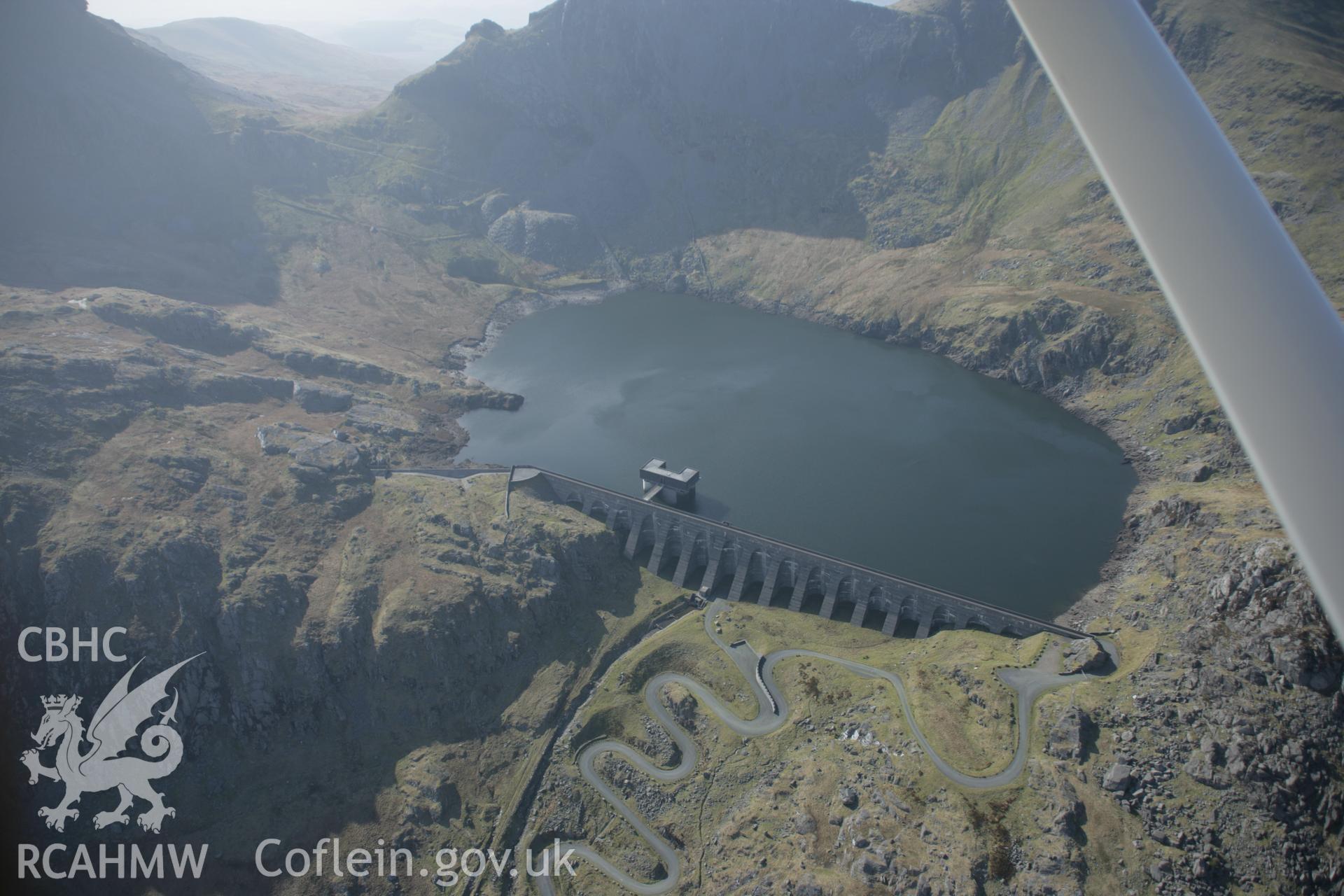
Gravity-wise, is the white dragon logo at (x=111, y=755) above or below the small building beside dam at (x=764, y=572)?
below

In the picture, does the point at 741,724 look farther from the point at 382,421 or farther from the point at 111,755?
the point at 382,421

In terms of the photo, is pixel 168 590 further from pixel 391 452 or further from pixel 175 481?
pixel 391 452

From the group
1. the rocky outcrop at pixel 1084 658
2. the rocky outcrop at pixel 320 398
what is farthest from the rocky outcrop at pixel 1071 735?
the rocky outcrop at pixel 320 398

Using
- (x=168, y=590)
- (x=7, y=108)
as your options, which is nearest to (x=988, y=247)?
(x=168, y=590)

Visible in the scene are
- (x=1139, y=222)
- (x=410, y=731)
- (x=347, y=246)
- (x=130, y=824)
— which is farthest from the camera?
(x=347, y=246)

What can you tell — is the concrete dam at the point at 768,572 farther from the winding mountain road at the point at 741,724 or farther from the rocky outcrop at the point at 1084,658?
the winding mountain road at the point at 741,724

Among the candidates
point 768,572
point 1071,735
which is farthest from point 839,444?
point 1071,735

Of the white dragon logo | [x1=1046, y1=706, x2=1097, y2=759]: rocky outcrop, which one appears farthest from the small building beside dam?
the white dragon logo
